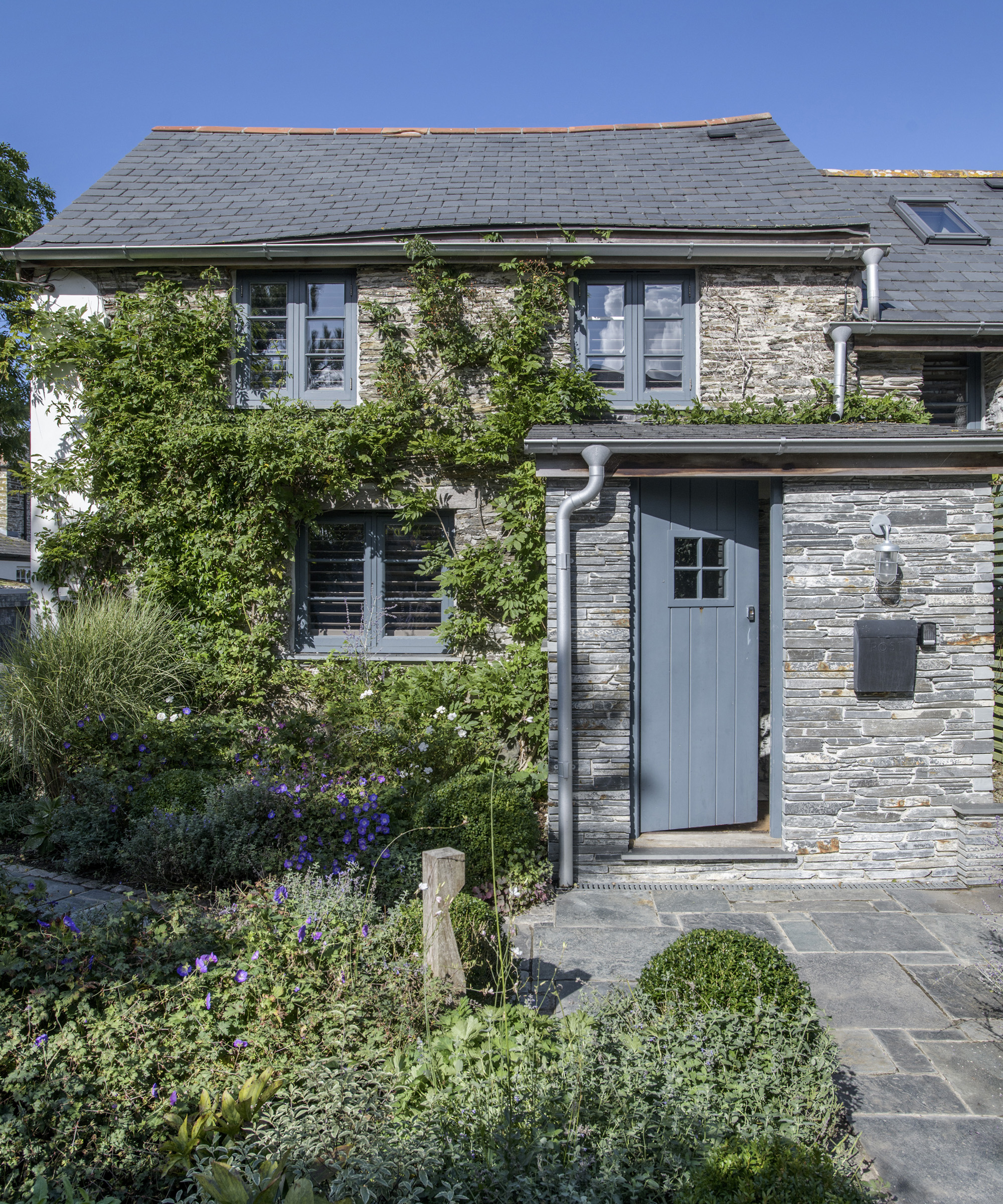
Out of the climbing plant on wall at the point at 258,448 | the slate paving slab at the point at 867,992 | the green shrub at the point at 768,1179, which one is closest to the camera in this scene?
the green shrub at the point at 768,1179

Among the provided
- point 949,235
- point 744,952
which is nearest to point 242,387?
point 744,952

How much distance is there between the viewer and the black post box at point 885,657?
519 cm

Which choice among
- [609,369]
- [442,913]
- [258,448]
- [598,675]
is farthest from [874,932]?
[258,448]

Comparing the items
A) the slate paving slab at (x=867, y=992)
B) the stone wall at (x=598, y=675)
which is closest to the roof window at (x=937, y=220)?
the stone wall at (x=598, y=675)

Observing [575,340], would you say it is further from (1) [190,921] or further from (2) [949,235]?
(1) [190,921]

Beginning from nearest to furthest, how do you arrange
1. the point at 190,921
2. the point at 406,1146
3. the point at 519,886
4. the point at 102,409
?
the point at 406,1146, the point at 190,921, the point at 519,886, the point at 102,409

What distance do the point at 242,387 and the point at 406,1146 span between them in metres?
6.98

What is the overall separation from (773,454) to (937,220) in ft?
23.3

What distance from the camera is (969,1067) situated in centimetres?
326

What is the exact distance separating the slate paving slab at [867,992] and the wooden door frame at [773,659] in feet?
4.19

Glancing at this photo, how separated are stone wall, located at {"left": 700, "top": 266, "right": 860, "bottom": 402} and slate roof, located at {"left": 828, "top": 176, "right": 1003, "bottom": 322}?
27.5 inches

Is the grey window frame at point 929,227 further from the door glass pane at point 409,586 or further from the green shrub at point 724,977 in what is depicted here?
the green shrub at point 724,977

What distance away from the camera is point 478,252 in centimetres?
711

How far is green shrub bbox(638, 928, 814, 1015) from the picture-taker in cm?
286
